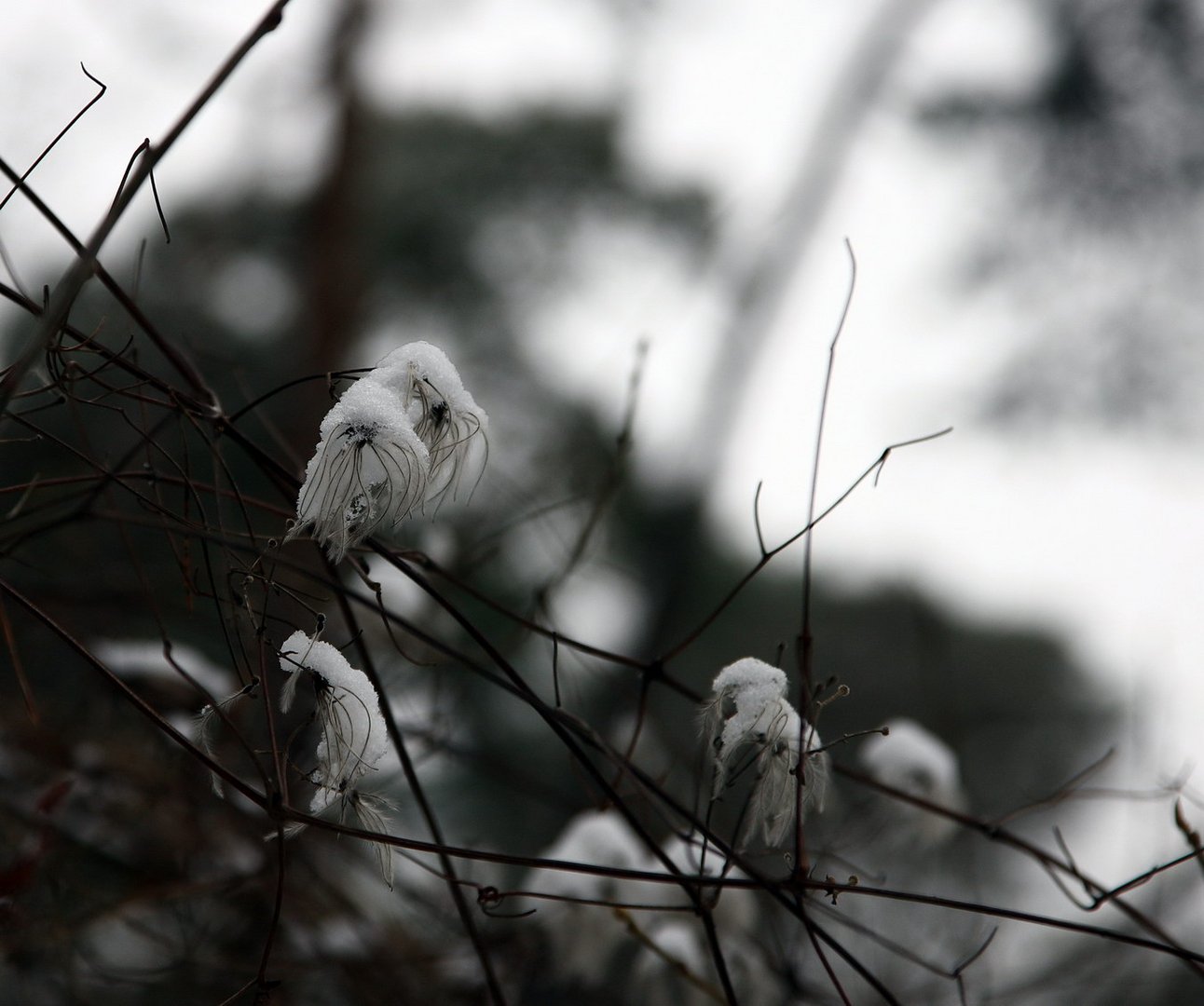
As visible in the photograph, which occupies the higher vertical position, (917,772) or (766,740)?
(917,772)

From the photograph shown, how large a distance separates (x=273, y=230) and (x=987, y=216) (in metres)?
4.19

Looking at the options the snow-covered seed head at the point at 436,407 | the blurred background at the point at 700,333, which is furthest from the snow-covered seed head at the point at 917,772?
the snow-covered seed head at the point at 436,407

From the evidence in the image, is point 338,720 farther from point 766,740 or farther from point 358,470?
point 766,740

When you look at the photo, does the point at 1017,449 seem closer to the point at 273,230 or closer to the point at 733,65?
the point at 733,65

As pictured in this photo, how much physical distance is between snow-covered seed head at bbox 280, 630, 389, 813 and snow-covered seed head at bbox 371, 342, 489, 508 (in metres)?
0.14

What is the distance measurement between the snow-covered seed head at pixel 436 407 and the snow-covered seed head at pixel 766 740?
26 centimetres

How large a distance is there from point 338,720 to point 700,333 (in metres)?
3.78

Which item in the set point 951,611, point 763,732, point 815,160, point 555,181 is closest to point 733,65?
point 815,160

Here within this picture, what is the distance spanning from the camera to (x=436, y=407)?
80 centimetres

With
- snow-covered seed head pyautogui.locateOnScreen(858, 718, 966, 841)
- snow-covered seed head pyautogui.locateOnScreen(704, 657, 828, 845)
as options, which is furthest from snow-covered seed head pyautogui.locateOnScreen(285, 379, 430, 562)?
snow-covered seed head pyautogui.locateOnScreen(858, 718, 966, 841)

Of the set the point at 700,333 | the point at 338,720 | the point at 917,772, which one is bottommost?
the point at 338,720

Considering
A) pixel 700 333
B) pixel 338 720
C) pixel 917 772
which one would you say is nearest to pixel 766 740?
pixel 338 720

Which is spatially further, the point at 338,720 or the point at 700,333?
the point at 700,333

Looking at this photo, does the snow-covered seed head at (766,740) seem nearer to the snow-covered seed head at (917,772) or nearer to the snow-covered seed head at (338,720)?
the snow-covered seed head at (338,720)
